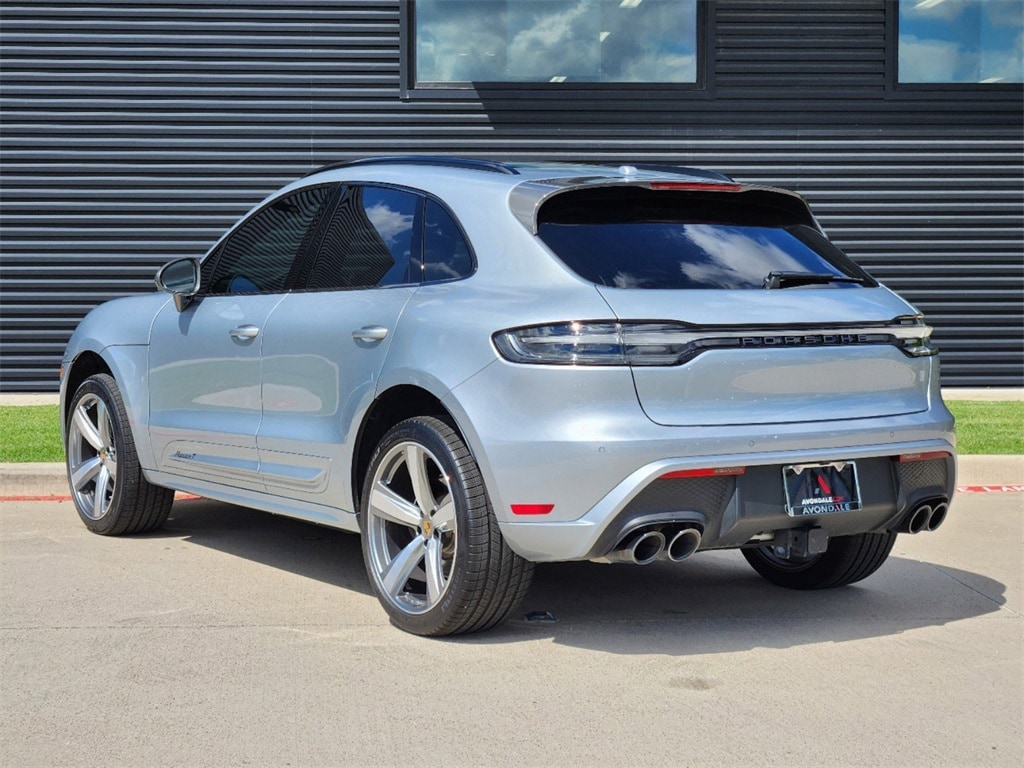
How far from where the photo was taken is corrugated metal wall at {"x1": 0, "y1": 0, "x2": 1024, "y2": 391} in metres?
14.7

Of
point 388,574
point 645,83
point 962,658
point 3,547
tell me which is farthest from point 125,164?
point 962,658

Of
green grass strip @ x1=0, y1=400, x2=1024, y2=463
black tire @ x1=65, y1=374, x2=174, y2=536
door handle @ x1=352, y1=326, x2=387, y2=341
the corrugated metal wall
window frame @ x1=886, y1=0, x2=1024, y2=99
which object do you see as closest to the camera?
door handle @ x1=352, y1=326, x2=387, y2=341

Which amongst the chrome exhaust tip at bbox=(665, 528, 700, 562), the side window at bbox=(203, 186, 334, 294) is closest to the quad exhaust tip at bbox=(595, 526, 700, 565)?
the chrome exhaust tip at bbox=(665, 528, 700, 562)

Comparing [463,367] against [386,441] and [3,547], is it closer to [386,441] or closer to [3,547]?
[386,441]

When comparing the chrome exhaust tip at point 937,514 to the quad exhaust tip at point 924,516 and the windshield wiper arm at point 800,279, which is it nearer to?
the quad exhaust tip at point 924,516

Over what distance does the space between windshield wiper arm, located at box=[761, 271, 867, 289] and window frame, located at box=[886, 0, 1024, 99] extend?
1045 cm

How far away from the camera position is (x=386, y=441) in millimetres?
5398

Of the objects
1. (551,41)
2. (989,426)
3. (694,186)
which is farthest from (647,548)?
(551,41)

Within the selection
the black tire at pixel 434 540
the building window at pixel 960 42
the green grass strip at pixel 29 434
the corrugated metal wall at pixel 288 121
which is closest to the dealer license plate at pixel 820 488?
the black tire at pixel 434 540

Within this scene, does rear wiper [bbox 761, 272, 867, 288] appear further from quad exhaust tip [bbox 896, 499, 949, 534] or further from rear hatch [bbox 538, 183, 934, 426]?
quad exhaust tip [bbox 896, 499, 949, 534]

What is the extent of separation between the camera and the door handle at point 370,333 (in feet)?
17.9

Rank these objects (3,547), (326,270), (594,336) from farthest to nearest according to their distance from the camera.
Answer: (3,547)
(326,270)
(594,336)

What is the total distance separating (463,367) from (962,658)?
6.69 feet

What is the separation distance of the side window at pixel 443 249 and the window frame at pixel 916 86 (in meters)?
10.8
